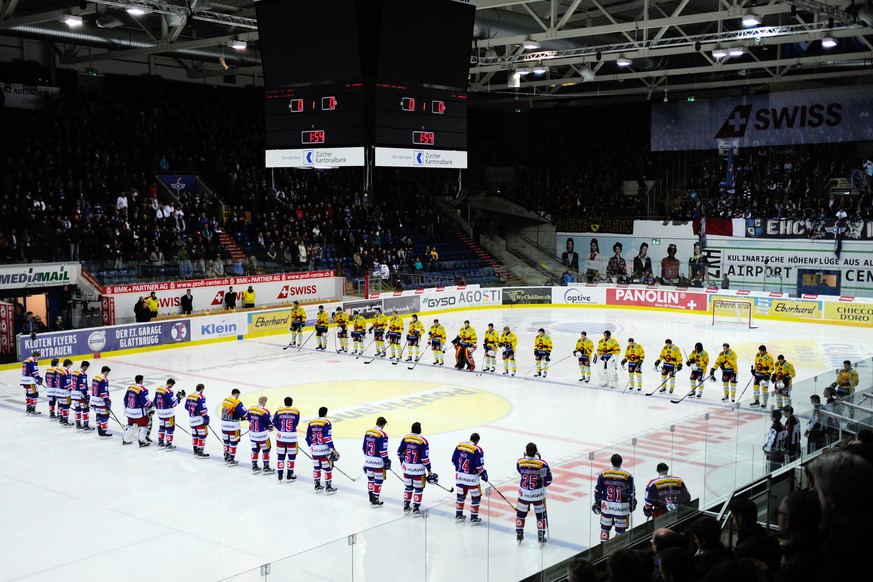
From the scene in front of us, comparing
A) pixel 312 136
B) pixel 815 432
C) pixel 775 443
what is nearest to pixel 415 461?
pixel 775 443

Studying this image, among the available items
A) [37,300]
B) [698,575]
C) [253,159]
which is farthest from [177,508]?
[253,159]

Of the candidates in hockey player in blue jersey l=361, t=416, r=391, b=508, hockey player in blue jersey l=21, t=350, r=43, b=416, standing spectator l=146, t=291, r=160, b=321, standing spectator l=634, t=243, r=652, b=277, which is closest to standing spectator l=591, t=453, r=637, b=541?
hockey player in blue jersey l=361, t=416, r=391, b=508

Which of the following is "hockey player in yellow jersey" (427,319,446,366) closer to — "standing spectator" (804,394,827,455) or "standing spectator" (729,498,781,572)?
"standing spectator" (804,394,827,455)

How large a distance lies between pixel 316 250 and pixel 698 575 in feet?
99.2

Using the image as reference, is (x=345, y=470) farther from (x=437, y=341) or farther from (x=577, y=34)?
(x=577, y=34)

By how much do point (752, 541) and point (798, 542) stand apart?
0.90 m

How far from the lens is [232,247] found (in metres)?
33.2

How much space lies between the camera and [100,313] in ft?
84.6

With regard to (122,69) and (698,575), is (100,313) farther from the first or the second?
(698,575)

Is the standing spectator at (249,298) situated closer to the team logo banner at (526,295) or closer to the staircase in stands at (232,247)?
the staircase in stands at (232,247)

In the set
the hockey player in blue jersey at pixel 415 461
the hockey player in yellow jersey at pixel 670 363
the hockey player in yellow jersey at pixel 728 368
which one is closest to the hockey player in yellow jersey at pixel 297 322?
the hockey player in yellow jersey at pixel 670 363

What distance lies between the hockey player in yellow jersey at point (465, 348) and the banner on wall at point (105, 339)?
8601 mm

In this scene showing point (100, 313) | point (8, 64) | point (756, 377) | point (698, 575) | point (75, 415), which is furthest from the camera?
point (8, 64)

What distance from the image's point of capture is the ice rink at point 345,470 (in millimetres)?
8375
